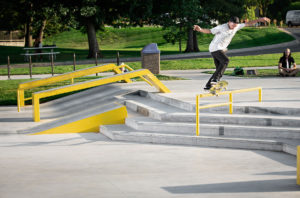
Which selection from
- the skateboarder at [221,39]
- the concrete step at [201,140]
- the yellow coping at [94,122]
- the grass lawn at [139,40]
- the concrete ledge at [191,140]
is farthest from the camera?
the grass lawn at [139,40]

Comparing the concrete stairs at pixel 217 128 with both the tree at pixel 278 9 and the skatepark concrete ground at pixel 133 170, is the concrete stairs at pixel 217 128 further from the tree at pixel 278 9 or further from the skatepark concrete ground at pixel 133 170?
the tree at pixel 278 9

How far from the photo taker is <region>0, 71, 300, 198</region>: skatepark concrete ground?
7254 mm

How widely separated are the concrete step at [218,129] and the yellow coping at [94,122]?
661 mm

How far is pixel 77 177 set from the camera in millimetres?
8078

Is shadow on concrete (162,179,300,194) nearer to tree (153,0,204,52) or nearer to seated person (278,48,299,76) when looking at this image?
seated person (278,48,299,76)

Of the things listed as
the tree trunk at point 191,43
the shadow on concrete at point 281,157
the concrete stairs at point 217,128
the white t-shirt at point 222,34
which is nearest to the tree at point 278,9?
the tree trunk at point 191,43

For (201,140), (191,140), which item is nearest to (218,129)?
(201,140)

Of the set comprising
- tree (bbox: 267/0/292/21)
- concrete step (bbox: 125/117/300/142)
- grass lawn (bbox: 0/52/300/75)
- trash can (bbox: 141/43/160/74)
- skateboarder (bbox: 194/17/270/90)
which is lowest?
concrete step (bbox: 125/117/300/142)

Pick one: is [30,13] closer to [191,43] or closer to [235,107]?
[191,43]

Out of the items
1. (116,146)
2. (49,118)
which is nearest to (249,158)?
(116,146)

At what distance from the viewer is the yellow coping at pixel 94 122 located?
1251 cm

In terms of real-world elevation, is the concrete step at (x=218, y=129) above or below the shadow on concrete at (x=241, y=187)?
above

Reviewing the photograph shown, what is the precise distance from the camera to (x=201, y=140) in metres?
10.4

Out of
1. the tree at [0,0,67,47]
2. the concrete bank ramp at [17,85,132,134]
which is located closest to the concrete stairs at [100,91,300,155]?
the concrete bank ramp at [17,85,132,134]
